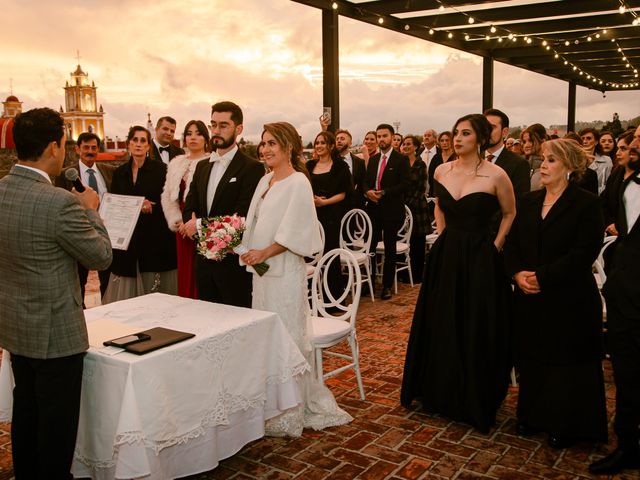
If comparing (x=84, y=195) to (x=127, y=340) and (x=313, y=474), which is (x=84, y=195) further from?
(x=313, y=474)

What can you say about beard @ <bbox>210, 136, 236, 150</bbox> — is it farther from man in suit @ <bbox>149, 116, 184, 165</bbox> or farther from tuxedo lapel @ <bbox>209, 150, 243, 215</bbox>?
man in suit @ <bbox>149, 116, 184, 165</bbox>

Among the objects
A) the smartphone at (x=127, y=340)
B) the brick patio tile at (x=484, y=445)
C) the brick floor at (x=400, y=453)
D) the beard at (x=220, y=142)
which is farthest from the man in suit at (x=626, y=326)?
the beard at (x=220, y=142)

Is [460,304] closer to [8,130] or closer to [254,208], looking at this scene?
[254,208]

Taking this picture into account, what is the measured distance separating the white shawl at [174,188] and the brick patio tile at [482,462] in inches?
112

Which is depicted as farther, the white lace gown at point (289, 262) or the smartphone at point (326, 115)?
the smartphone at point (326, 115)

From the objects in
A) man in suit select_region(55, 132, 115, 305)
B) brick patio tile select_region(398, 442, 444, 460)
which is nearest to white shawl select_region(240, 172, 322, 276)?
brick patio tile select_region(398, 442, 444, 460)

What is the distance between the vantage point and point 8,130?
6641mm

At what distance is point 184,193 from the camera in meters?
5.04

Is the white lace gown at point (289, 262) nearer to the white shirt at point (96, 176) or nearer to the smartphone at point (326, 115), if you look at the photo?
the white shirt at point (96, 176)

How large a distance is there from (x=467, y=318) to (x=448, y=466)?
962 millimetres

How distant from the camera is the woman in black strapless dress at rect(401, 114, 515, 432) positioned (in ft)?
12.6

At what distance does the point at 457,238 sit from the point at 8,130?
522 centimetres

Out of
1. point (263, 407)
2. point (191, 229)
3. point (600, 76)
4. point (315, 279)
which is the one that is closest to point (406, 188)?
point (315, 279)

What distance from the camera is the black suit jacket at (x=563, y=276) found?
11.3ft
